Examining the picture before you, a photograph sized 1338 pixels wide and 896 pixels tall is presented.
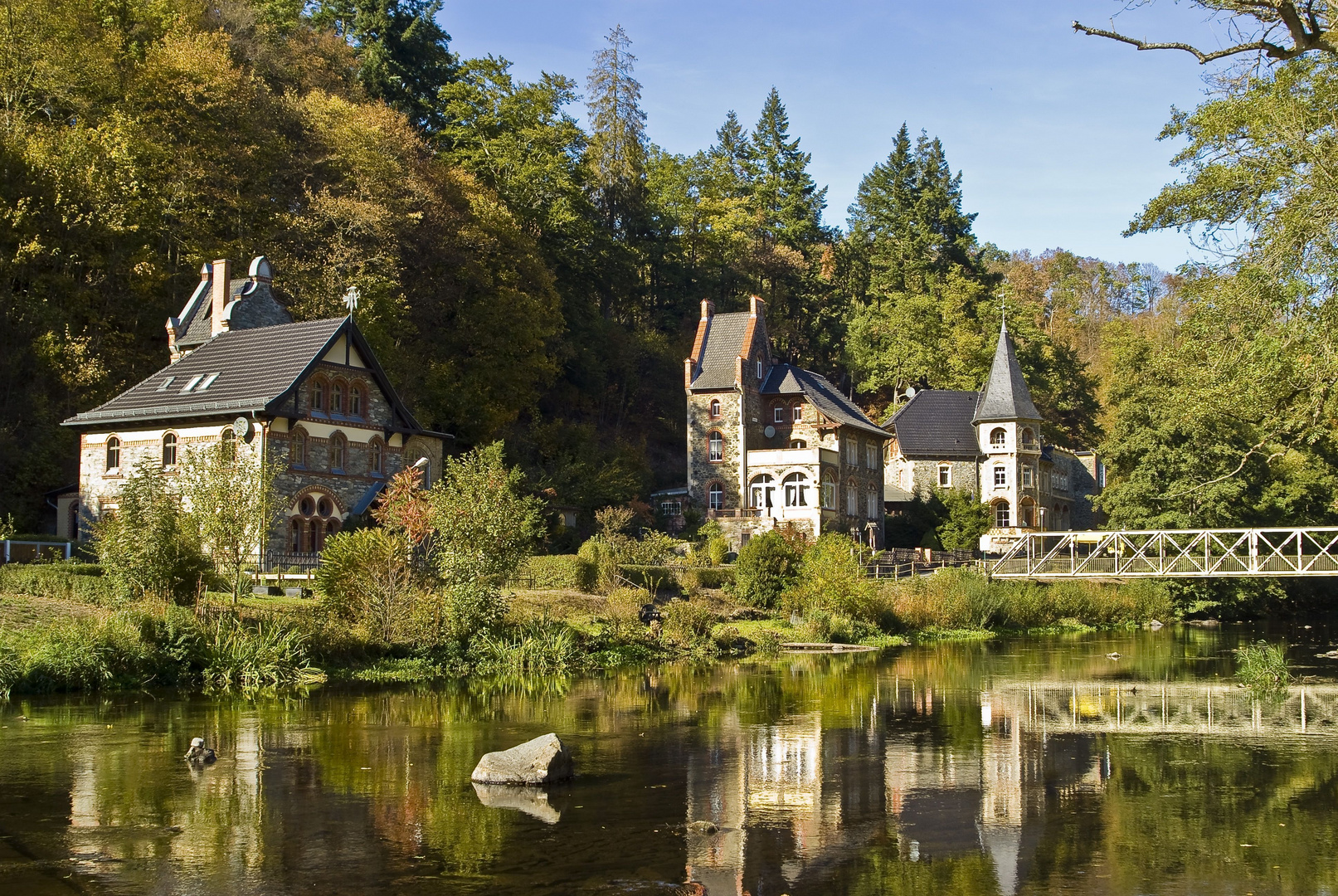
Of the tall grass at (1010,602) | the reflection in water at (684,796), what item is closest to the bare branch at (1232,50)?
the reflection in water at (684,796)

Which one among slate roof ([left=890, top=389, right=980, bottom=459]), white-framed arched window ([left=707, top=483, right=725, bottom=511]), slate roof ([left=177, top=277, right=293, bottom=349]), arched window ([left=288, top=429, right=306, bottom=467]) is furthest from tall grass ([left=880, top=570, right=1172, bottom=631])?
slate roof ([left=177, top=277, right=293, bottom=349])

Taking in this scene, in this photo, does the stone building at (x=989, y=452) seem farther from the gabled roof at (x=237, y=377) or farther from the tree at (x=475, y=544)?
the tree at (x=475, y=544)

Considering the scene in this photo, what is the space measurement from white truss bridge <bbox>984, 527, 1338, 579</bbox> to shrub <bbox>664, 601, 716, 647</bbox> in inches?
604

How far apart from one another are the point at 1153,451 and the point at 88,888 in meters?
53.2

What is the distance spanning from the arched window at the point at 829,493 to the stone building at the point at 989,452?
32.9ft

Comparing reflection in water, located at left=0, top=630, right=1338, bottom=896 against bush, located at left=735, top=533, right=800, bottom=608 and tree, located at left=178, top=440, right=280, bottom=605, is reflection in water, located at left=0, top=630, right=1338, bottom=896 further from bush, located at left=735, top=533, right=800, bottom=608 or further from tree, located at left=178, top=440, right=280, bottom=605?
bush, located at left=735, top=533, right=800, bottom=608

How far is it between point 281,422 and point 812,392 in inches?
1293

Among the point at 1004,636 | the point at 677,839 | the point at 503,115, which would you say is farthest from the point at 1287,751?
the point at 503,115

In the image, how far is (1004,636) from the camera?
4700 centimetres

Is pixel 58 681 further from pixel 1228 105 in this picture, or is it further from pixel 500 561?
pixel 1228 105

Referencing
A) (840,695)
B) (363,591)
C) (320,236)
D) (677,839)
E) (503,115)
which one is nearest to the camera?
(677,839)

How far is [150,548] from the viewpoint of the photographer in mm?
28453

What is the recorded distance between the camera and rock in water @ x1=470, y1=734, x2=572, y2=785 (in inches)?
640

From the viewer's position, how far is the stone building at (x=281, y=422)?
3953 centimetres
